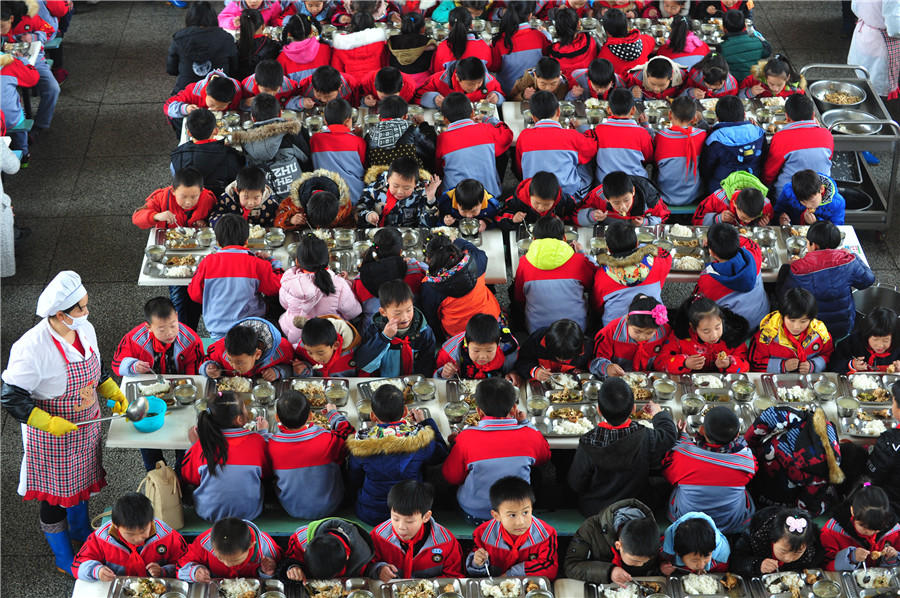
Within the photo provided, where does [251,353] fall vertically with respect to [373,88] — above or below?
above

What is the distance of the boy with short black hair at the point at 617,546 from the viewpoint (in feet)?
13.7

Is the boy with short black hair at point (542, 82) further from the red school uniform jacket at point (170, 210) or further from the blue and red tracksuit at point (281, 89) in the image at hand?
the red school uniform jacket at point (170, 210)

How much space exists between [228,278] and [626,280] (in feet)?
7.50

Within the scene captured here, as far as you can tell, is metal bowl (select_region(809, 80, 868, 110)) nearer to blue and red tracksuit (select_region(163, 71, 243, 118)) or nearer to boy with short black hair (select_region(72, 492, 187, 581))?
blue and red tracksuit (select_region(163, 71, 243, 118))

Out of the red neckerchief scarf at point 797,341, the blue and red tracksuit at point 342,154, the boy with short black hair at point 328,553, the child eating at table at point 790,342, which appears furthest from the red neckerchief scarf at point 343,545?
the blue and red tracksuit at point 342,154

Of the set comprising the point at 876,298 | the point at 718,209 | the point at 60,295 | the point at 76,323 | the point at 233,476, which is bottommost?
the point at 876,298

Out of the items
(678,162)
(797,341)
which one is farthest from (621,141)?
(797,341)

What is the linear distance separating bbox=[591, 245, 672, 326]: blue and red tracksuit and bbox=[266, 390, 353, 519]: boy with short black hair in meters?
1.76

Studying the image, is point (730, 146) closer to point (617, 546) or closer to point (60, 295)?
point (617, 546)

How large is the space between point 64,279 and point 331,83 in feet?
9.45

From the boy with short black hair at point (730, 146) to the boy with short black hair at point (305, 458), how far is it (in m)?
3.32

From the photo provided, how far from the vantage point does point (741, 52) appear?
793 cm

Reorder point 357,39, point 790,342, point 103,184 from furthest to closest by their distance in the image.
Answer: point 103,184
point 357,39
point 790,342

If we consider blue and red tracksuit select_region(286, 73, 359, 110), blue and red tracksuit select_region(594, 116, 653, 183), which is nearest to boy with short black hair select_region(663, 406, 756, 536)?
blue and red tracksuit select_region(594, 116, 653, 183)
